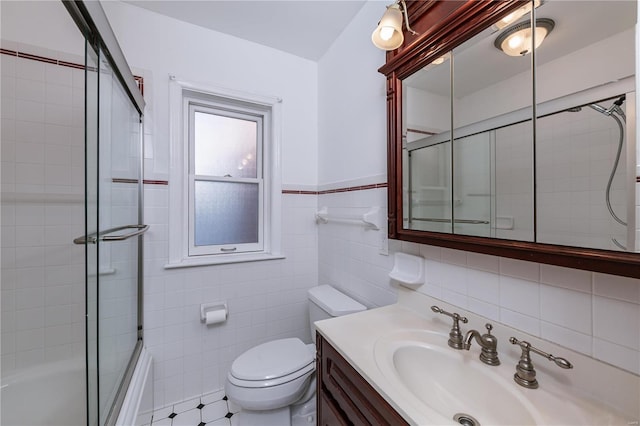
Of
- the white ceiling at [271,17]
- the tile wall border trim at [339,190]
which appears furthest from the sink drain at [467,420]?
the white ceiling at [271,17]

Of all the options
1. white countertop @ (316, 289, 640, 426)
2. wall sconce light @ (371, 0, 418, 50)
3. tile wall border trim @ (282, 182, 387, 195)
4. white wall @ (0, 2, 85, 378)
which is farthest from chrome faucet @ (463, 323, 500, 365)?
white wall @ (0, 2, 85, 378)

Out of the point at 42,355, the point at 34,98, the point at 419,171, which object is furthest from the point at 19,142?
the point at 419,171

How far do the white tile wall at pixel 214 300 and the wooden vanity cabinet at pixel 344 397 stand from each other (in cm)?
92

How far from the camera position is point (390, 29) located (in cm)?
97

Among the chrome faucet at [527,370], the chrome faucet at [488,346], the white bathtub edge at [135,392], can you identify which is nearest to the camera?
the chrome faucet at [527,370]

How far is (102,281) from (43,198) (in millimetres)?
685

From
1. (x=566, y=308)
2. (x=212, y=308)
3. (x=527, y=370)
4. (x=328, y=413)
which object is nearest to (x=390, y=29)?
(x=566, y=308)

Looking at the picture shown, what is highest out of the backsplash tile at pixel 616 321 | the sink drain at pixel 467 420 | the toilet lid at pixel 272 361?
the backsplash tile at pixel 616 321

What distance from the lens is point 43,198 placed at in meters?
1.30

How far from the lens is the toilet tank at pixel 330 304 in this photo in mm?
1406

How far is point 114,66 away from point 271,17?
97 cm

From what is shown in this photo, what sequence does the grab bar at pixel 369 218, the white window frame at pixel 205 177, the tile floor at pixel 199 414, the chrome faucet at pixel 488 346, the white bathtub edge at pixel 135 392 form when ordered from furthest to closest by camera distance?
the white window frame at pixel 205 177 < the tile floor at pixel 199 414 < the grab bar at pixel 369 218 < the white bathtub edge at pixel 135 392 < the chrome faucet at pixel 488 346

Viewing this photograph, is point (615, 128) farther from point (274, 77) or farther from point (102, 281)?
point (274, 77)

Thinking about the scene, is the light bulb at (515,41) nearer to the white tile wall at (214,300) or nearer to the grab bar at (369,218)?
the grab bar at (369,218)
